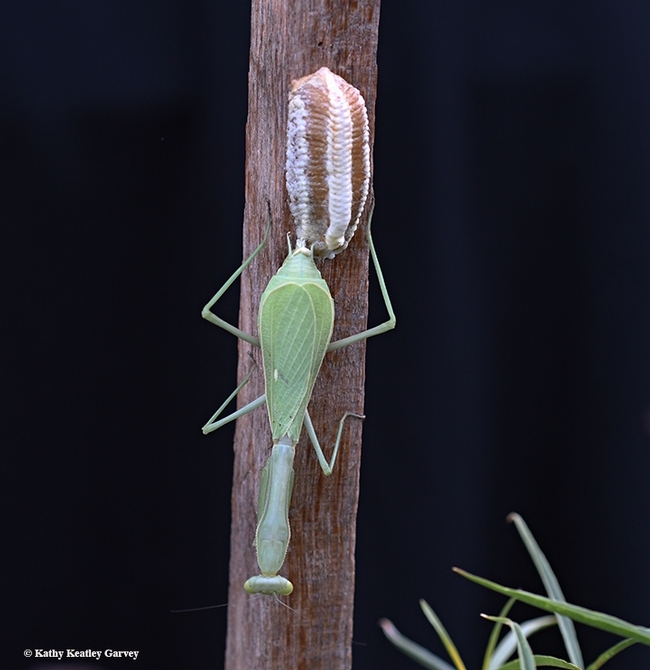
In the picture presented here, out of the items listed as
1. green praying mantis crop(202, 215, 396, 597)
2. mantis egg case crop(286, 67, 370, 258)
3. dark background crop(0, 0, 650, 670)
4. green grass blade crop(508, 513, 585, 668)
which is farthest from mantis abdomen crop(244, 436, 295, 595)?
dark background crop(0, 0, 650, 670)

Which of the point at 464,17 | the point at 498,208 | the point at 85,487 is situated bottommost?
the point at 85,487

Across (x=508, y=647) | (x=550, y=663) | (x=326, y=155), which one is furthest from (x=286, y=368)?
(x=508, y=647)

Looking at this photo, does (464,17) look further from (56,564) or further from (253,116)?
(56,564)

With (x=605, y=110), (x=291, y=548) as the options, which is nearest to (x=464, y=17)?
(x=605, y=110)

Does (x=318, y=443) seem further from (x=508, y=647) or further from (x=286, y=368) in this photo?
(x=508, y=647)

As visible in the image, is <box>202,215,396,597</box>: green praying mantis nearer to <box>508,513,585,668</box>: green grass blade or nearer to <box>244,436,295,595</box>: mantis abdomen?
<box>244,436,295,595</box>: mantis abdomen

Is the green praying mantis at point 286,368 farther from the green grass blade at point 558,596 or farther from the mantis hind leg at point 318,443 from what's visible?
the green grass blade at point 558,596

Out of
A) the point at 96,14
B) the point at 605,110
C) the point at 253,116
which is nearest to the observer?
the point at 253,116
